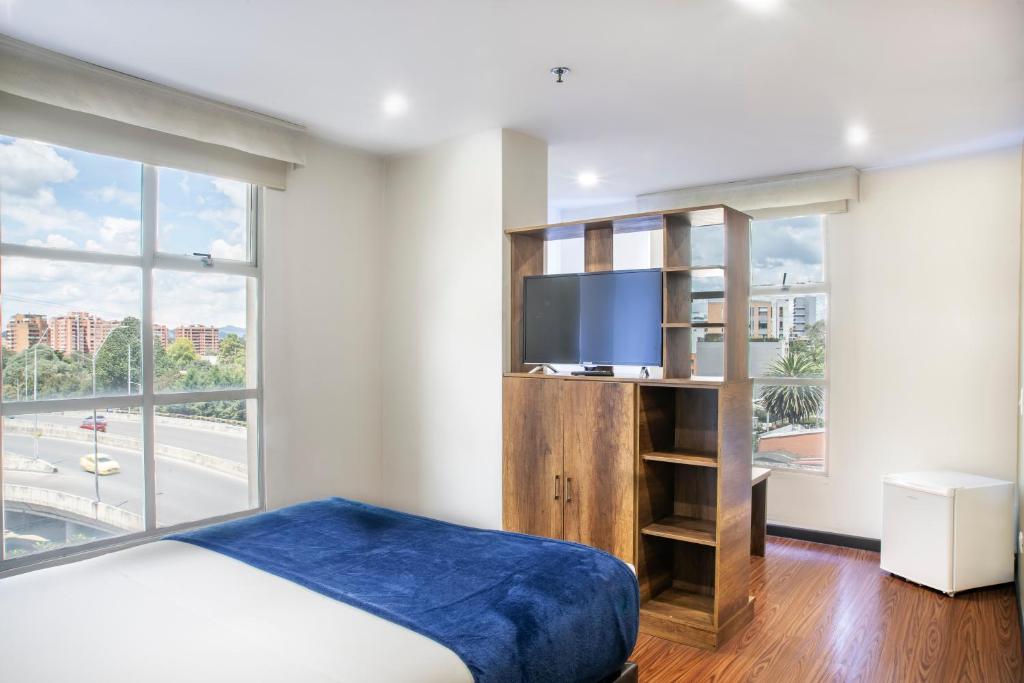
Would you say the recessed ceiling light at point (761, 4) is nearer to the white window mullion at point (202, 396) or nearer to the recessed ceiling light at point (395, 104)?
the recessed ceiling light at point (395, 104)

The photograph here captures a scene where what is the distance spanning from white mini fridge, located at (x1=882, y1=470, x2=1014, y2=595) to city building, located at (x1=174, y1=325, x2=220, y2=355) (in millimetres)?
3960

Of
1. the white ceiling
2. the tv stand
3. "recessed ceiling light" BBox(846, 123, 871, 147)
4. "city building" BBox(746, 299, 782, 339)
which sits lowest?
the tv stand

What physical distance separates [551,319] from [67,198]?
7.83 feet

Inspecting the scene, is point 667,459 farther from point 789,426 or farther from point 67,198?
point 67,198

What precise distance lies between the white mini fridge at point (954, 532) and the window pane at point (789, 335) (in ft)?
3.80

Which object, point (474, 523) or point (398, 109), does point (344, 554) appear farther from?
point (398, 109)

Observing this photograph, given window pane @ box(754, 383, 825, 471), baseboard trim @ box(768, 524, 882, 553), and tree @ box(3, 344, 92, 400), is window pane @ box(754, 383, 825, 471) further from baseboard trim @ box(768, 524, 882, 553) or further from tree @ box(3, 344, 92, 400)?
tree @ box(3, 344, 92, 400)

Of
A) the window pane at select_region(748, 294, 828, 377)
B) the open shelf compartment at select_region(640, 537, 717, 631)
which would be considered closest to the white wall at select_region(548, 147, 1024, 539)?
the window pane at select_region(748, 294, 828, 377)

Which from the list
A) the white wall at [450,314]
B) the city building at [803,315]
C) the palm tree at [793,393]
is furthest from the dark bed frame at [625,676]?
the city building at [803,315]

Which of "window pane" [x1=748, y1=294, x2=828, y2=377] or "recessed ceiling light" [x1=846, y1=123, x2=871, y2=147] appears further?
"window pane" [x1=748, y1=294, x2=828, y2=377]

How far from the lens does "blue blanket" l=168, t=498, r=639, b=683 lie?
1694 millimetres

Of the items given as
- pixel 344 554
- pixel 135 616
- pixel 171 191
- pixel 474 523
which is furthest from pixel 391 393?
pixel 135 616

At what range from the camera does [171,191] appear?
3.30 m

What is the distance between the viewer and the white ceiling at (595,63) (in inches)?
92.1
